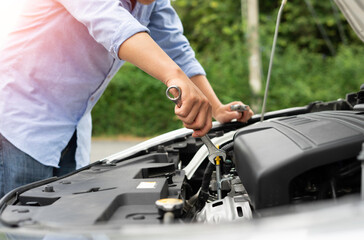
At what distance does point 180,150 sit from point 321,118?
775 mm

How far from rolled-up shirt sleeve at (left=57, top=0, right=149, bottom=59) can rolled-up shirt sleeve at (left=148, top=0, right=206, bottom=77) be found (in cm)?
78

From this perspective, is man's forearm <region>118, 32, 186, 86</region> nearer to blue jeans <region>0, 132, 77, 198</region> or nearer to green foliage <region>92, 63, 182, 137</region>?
blue jeans <region>0, 132, 77, 198</region>

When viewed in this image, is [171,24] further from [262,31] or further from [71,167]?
[262,31]

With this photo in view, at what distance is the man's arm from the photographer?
1.21 m

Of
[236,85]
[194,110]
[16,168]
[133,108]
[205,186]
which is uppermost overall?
[194,110]

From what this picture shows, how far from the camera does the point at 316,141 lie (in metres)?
1.12

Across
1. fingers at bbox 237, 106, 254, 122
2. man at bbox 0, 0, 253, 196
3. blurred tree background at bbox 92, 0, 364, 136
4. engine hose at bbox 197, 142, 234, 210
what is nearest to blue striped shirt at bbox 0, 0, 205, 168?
man at bbox 0, 0, 253, 196

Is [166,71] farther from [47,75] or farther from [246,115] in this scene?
[246,115]

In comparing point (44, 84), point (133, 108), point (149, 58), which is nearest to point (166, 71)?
point (149, 58)

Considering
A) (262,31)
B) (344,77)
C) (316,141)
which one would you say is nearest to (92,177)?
(316,141)

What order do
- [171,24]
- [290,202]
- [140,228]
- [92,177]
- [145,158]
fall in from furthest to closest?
[171,24]
[145,158]
[92,177]
[290,202]
[140,228]

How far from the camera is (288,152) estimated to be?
3.62ft

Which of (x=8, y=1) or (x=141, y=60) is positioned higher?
(x=8, y=1)

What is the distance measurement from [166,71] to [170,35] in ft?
3.17
